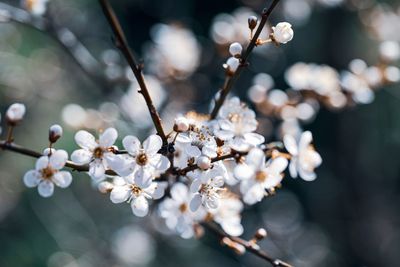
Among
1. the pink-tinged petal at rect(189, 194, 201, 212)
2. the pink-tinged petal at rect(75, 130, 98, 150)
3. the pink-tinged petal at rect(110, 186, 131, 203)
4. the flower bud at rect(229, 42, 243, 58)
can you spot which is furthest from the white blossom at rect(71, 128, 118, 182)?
the flower bud at rect(229, 42, 243, 58)

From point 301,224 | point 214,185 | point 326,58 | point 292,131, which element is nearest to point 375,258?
point 301,224

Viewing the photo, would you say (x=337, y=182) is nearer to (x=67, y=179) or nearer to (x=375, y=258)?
(x=375, y=258)

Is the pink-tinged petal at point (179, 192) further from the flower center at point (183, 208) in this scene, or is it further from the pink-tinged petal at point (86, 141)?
the pink-tinged petal at point (86, 141)

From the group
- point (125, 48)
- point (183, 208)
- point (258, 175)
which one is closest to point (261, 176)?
point (258, 175)

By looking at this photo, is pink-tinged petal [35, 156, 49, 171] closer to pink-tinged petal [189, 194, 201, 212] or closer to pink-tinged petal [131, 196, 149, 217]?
pink-tinged petal [131, 196, 149, 217]

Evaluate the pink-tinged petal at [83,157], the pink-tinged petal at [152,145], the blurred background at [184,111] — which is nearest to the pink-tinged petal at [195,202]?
the pink-tinged petal at [152,145]

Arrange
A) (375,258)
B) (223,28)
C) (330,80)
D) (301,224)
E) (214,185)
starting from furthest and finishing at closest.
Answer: (301,224), (375,258), (223,28), (330,80), (214,185)

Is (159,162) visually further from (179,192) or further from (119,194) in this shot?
(179,192)
